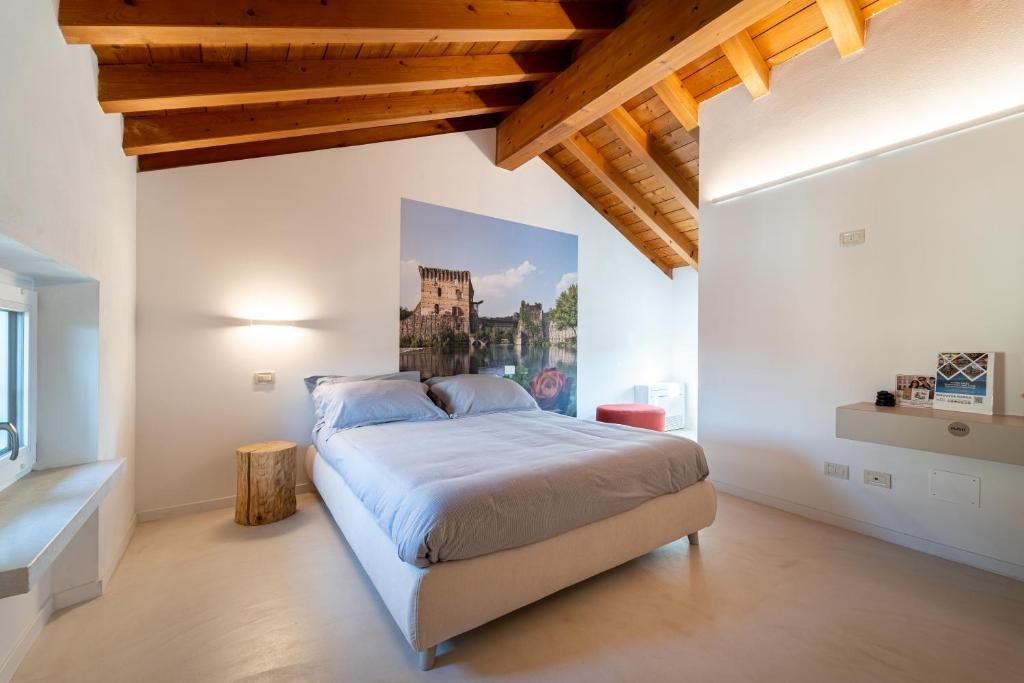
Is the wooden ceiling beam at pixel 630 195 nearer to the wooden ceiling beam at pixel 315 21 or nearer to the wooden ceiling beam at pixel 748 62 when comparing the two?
the wooden ceiling beam at pixel 748 62

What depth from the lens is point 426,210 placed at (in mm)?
3775

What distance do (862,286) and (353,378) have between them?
137 inches

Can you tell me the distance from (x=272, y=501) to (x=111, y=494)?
30.7 inches

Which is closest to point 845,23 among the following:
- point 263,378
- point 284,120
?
point 284,120

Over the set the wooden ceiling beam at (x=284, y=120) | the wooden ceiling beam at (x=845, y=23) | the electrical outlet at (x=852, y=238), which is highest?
the wooden ceiling beam at (x=845, y=23)

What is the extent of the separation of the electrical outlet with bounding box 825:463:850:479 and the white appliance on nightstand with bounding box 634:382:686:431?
2.58 metres

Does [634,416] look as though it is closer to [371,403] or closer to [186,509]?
[371,403]

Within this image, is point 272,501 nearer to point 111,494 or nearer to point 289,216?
point 111,494

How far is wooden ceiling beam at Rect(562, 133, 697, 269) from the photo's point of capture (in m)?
4.27

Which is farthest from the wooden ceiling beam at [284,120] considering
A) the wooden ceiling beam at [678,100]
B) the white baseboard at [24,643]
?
the white baseboard at [24,643]

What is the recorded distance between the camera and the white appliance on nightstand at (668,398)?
539 centimetres

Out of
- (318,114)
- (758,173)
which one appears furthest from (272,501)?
(758,173)

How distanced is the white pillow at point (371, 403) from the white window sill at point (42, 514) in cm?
111

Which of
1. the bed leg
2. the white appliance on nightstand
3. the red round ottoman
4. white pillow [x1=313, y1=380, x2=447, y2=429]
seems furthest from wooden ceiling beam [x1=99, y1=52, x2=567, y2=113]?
the white appliance on nightstand
